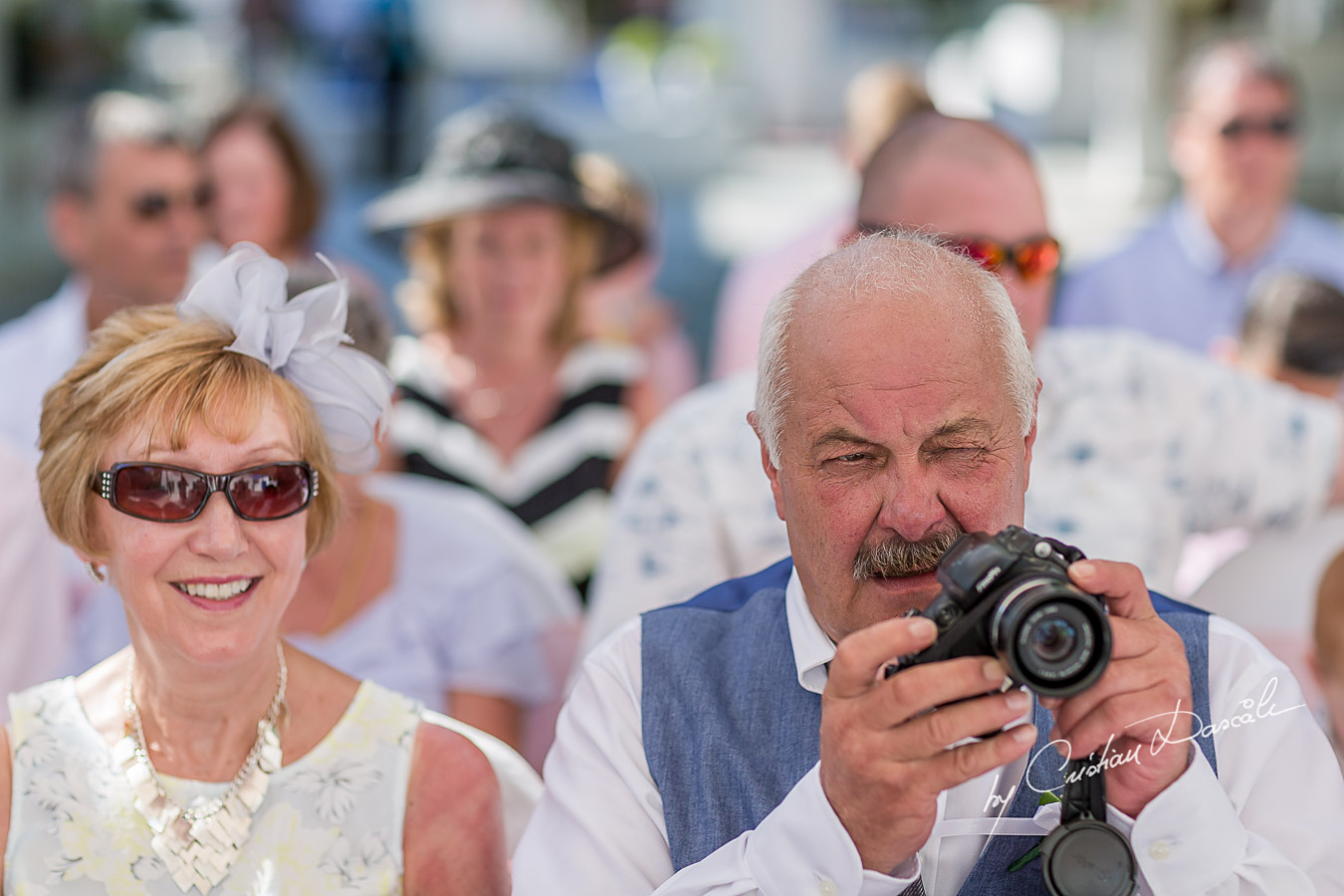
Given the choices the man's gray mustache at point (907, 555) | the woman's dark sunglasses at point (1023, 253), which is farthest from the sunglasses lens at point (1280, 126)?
the man's gray mustache at point (907, 555)

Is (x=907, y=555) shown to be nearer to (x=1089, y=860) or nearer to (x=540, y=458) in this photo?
(x=1089, y=860)

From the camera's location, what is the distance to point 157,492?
2.12 metres

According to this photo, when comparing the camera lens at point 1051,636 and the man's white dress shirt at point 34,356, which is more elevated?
the camera lens at point 1051,636

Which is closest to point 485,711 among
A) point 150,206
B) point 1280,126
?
point 150,206

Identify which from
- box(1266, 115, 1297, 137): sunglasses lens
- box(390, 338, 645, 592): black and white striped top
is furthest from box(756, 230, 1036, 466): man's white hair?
box(1266, 115, 1297, 137): sunglasses lens

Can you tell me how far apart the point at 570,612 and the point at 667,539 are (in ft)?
2.38

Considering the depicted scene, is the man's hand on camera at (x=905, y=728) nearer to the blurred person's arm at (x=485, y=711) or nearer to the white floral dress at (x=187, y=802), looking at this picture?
the white floral dress at (x=187, y=802)

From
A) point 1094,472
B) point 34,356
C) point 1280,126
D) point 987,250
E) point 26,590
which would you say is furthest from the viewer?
point 1280,126

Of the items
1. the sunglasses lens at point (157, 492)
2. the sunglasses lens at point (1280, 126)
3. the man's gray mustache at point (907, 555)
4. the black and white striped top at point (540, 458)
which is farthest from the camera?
the sunglasses lens at point (1280, 126)

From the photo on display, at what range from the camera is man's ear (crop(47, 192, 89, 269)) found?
14.5 ft

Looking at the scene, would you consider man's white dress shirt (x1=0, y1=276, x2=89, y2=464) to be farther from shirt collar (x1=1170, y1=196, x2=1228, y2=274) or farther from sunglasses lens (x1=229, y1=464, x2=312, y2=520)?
shirt collar (x1=1170, y1=196, x2=1228, y2=274)

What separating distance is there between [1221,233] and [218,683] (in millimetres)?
4112

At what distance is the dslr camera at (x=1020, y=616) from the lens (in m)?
1.54

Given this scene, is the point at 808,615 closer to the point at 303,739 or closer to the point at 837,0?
the point at 303,739
